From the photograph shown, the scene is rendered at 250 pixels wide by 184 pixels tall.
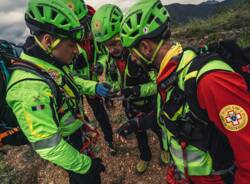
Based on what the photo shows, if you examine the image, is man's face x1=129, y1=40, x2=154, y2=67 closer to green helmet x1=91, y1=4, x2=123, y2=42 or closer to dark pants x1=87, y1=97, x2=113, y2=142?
green helmet x1=91, y1=4, x2=123, y2=42

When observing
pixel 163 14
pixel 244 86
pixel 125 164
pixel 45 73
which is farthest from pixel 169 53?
pixel 125 164

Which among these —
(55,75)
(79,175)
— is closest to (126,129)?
(79,175)

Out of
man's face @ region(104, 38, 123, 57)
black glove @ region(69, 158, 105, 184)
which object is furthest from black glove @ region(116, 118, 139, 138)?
man's face @ region(104, 38, 123, 57)

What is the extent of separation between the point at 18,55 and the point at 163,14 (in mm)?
1918

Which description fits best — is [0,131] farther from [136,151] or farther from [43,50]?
[136,151]

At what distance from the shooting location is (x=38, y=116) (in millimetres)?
2967

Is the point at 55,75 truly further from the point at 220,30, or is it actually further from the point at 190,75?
the point at 220,30

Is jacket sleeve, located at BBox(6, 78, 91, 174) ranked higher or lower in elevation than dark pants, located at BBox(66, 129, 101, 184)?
higher

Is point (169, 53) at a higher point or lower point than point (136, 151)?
higher

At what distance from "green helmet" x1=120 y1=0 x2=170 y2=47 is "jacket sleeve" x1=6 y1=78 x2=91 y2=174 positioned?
1035 millimetres

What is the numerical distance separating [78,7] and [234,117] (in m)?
4.29

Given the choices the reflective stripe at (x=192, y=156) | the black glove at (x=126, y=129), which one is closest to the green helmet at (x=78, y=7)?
the black glove at (x=126, y=129)

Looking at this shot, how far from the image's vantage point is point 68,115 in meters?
3.70

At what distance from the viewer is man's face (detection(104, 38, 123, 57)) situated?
15.9ft
